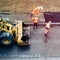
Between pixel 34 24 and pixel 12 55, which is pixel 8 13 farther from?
pixel 12 55

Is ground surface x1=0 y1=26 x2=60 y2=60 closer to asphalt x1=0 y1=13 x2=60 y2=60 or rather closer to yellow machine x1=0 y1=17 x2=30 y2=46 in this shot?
asphalt x1=0 y1=13 x2=60 y2=60

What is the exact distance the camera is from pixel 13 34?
7484mm

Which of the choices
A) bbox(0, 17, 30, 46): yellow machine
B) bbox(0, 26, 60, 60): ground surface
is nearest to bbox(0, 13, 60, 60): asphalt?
bbox(0, 26, 60, 60): ground surface

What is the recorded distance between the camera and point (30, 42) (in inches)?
290

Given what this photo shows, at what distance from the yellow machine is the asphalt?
131 mm

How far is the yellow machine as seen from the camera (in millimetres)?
7199

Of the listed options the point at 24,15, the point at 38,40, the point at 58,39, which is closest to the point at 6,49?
the point at 38,40

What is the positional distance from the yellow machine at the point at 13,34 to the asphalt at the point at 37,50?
0.43 feet

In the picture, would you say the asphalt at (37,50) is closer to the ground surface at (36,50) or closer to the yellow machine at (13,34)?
the ground surface at (36,50)

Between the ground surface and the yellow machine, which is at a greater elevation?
the yellow machine

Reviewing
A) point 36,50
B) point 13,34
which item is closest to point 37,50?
point 36,50

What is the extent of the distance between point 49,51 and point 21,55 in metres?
0.72

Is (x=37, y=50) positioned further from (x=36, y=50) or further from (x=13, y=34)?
(x=13, y=34)

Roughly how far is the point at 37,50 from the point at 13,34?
2.73 feet
